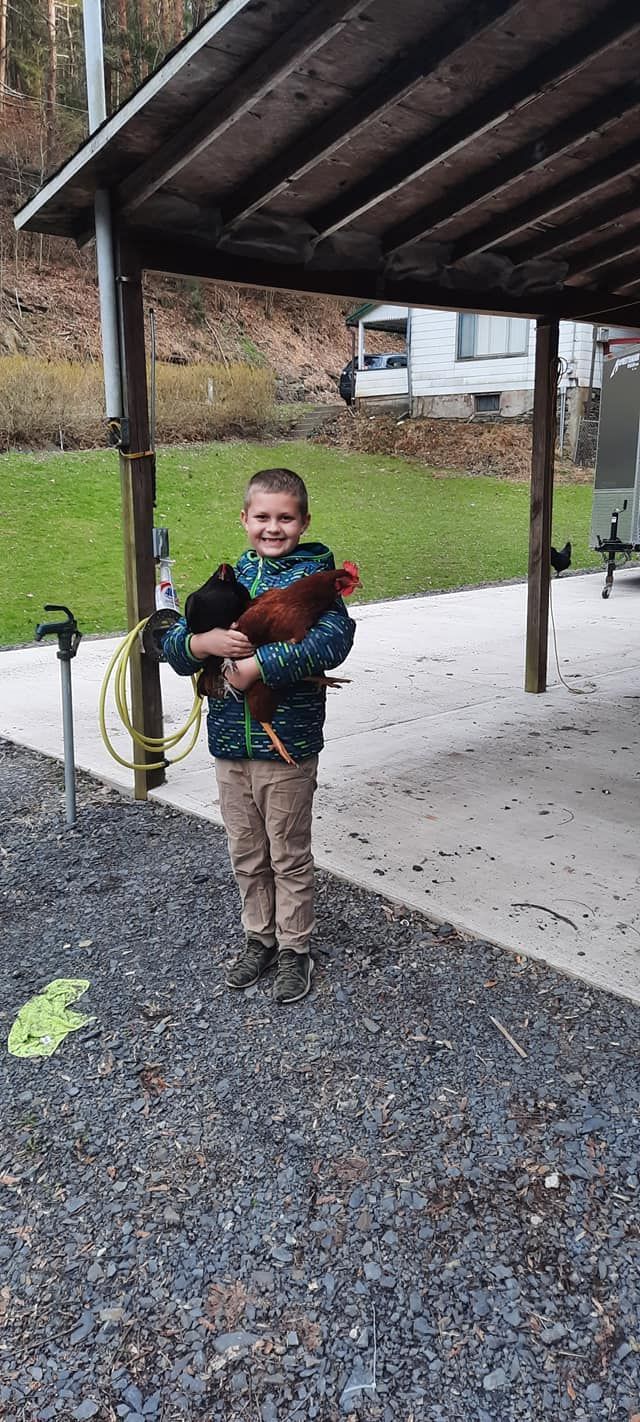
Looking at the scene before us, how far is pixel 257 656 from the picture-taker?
2365 millimetres

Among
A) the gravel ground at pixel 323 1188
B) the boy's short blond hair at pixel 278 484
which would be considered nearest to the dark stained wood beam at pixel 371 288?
the boy's short blond hair at pixel 278 484

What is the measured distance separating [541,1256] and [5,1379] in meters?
0.96

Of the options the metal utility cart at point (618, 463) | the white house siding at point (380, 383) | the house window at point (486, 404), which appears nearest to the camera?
the metal utility cart at point (618, 463)

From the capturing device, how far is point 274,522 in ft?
7.93

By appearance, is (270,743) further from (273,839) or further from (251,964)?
(251,964)

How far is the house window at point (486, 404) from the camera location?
2023cm

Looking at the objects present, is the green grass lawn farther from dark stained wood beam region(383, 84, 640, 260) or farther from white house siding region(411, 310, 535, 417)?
dark stained wood beam region(383, 84, 640, 260)

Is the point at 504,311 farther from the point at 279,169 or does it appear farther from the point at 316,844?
the point at 316,844

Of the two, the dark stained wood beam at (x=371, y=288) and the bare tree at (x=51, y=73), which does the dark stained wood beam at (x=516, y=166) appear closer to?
the dark stained wood beam at (x=371, y=288)

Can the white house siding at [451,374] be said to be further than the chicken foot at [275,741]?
Yes

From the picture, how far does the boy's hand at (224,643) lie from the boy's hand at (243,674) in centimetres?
3

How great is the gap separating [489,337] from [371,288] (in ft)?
53.6

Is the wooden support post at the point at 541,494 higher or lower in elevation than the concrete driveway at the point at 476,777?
higher

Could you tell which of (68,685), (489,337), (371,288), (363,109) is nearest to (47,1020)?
(68,685)
